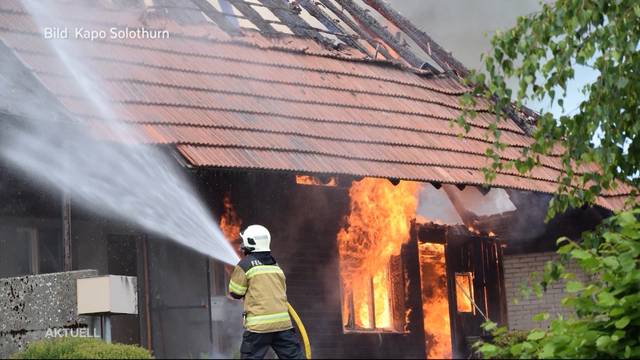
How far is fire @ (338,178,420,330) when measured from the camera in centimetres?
1636

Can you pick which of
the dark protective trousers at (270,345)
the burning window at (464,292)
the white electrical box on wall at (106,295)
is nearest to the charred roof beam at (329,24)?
the burning window at (464,292)

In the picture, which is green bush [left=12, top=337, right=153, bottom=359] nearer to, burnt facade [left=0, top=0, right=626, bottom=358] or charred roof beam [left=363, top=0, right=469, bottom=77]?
burnt facade [left=0, top=0, right=626, bottom=358]

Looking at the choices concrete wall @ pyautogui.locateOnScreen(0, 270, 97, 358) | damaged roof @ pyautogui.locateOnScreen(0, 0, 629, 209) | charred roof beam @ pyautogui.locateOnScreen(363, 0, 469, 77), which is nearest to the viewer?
concrete wall @ pyautogui.locateOnScreen(0, 270, 97, 358)

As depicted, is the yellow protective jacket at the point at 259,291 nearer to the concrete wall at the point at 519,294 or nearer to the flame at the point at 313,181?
the flame at the point at 313,181

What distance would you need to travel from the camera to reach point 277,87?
15789mm

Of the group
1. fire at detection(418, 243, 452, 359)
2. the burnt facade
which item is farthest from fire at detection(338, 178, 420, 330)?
fire at detection(418, 243, 452, 359)

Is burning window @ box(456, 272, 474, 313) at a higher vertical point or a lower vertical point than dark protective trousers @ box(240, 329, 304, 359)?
higher

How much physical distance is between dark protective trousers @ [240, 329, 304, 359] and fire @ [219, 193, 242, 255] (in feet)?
11.8

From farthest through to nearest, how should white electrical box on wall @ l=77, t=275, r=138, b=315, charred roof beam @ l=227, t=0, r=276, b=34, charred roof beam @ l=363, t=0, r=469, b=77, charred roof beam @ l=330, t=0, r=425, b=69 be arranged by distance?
charred roof beam @ l=363, t=0, r=469, b=77 < charred roof beam @ l=330, t=0, r=425, b=69 < charred roof beam @ l=227, t=0, r=276, b=34 < white electrical box on wall @ l=77, t=275, r=138, b=315

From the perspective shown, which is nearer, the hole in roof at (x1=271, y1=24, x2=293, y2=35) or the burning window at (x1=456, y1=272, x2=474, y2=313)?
the hole in roof at (x1=271, y1=24, x2=293, y2=35)

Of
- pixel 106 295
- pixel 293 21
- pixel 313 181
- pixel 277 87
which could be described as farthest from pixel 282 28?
pixel 106 295

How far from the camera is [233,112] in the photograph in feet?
47.7

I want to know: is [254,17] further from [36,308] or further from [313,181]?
[36,308]

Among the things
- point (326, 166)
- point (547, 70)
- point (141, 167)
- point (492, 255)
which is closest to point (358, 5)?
point (492, 255)
